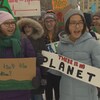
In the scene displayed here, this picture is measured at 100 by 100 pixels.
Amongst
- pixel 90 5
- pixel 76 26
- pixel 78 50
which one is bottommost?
pixel 78 50

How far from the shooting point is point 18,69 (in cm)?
348

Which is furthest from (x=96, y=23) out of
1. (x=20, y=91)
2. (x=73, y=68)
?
(x=20, y=91)

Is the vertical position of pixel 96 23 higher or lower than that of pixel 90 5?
lower

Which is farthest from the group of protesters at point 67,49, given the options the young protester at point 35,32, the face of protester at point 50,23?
the face of protester at point 50,23

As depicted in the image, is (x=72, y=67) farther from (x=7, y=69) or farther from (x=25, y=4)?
(x=25, y=4)

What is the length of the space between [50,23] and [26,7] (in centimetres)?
42

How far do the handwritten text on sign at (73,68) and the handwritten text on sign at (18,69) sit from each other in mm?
237

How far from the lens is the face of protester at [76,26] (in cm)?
343

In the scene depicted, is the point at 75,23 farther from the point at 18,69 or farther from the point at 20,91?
the point at 20,91

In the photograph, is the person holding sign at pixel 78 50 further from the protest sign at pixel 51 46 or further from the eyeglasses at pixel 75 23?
the protest sign at pixel 51 46

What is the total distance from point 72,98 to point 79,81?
0.19 metres

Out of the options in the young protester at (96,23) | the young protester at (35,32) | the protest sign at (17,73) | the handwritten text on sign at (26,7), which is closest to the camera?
the protest sign at (17,73)

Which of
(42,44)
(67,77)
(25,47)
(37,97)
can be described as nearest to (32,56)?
(25,47)

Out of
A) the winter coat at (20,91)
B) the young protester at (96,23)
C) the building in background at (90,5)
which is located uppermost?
the building in background at (90,5)
